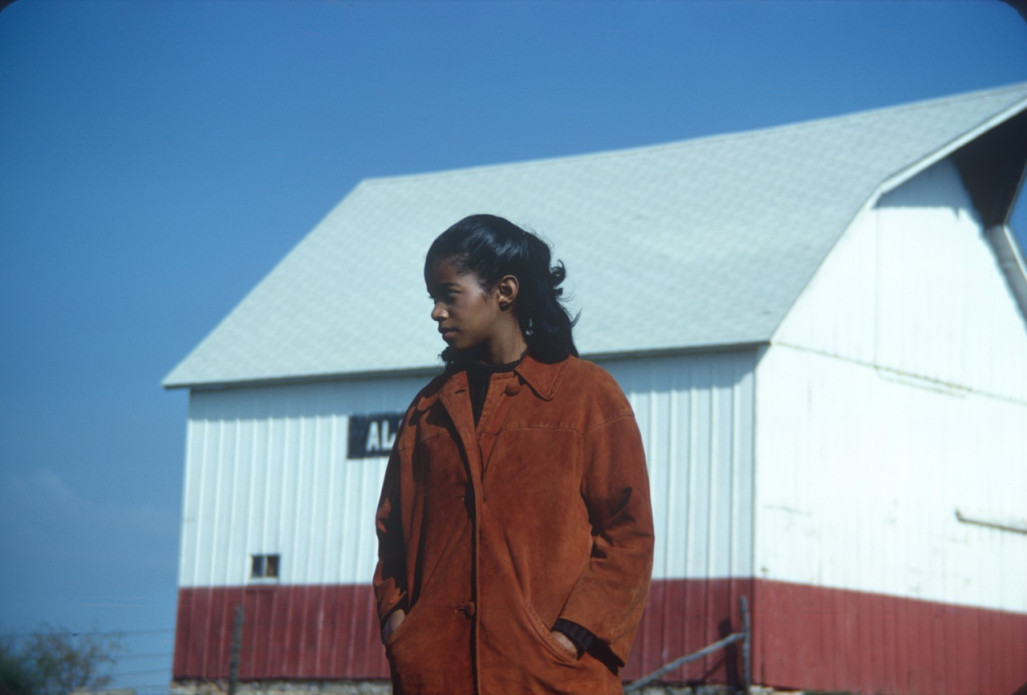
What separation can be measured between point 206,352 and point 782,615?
7518 mm

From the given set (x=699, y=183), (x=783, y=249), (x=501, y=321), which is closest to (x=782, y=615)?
(x=783, y=249)

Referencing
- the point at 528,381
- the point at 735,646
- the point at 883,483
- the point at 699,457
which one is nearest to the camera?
the point at 528,381

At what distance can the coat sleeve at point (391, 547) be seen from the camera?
3.95 metres

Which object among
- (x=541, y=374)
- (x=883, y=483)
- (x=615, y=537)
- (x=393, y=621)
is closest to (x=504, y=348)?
(x=541, y=374)

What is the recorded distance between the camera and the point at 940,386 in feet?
51.5

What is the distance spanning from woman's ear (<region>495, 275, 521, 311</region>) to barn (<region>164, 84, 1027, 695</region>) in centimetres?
1052

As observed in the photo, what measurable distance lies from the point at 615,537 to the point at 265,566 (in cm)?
1381

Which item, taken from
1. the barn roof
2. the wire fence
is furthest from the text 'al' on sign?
the wire fence

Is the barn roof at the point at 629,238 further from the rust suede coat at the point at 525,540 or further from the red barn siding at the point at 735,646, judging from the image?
the rust suede coat at the point at 525,540

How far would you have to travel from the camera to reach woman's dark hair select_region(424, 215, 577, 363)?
393 centimetres

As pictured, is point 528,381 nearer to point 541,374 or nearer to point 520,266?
point 541,374

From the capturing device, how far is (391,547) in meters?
4.00

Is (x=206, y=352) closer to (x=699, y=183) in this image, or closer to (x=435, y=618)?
(x=699, y=183)

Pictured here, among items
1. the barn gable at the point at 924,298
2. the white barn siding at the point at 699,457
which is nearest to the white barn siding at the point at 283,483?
the white barn siding at the point at 699,457
